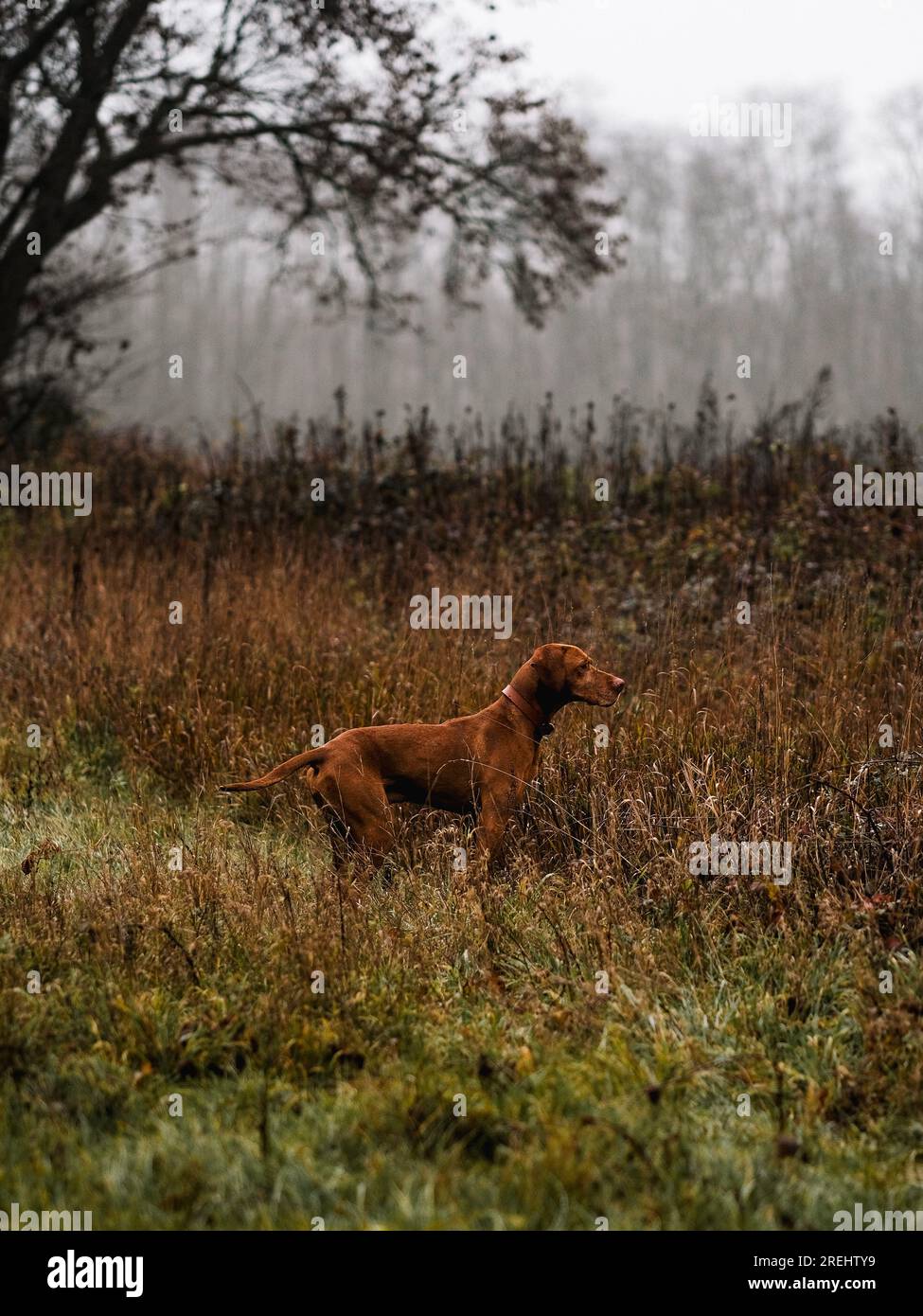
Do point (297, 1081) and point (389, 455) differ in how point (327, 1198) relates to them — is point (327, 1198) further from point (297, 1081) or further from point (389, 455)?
point (389, 455)

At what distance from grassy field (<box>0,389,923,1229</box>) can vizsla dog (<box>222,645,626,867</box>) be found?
0.76 feet

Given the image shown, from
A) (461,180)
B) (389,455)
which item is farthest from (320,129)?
(389,455)

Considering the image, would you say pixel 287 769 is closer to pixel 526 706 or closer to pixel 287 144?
pixel 526 706

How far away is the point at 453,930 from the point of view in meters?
4.09

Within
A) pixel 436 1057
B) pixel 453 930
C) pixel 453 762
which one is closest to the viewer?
pixel 436 1057

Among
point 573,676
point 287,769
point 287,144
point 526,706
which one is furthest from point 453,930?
point 287,144

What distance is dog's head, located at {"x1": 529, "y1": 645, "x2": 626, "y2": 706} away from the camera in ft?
14.7

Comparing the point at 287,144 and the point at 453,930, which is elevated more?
the point at 287,144

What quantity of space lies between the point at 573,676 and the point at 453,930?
1.04 metres

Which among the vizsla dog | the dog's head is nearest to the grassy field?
the vizsla dog

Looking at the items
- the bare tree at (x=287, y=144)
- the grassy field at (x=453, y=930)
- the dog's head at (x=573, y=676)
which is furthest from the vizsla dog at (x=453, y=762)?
the bare tree at (x=287, y=144)

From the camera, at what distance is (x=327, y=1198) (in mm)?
2785

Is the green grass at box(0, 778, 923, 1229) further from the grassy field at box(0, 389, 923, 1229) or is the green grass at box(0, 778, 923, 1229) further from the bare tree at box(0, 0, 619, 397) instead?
the bare tree at box(0, 0, 619, 397)
